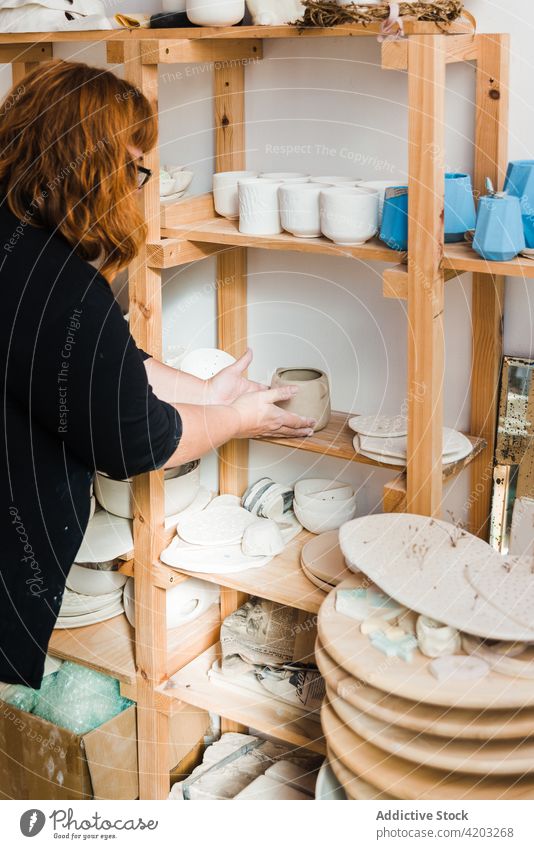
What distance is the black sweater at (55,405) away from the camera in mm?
1210

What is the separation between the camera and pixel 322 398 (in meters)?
1.59

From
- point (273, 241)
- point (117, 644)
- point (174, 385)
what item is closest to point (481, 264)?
point (273, 241)

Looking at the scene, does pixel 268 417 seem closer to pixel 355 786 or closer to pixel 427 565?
pixel 427 565

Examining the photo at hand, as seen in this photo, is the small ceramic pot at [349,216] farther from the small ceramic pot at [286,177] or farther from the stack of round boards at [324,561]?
the stack of round boards at [324,561]

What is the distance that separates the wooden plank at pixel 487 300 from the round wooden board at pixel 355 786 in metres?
0.57

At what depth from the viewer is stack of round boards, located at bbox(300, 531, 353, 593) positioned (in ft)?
4.96

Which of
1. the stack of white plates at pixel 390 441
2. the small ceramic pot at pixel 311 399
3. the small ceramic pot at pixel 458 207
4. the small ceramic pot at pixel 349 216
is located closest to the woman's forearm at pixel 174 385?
the small ceramic pot at pixel 311 399

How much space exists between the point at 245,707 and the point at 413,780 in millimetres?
604

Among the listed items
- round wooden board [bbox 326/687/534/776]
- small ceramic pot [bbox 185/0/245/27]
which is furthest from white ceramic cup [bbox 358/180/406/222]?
round wooden board [bbox 326/687/534/776]

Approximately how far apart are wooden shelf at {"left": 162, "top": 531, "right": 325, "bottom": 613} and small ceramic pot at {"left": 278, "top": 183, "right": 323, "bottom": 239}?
21.6 inches

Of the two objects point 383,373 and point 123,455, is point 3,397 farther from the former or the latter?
point 383,373
